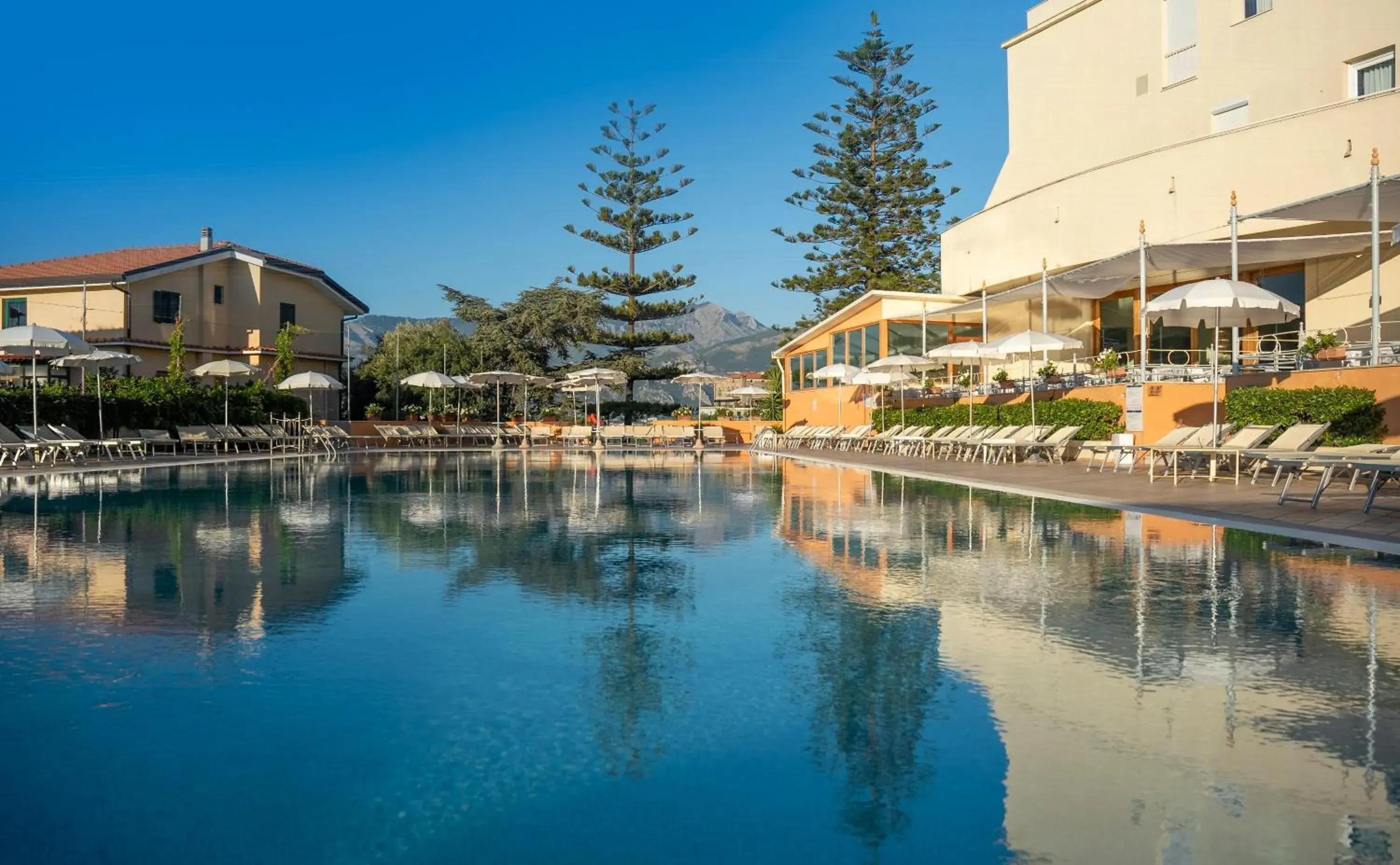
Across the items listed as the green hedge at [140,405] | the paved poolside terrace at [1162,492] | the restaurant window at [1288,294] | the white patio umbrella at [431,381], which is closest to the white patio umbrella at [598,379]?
the white patio umbrella at [431,381]

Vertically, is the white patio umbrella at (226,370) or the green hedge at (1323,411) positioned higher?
the white patio umbrella at (226,370)

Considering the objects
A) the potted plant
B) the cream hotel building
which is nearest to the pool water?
the potted plant

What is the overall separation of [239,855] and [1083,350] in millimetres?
24876

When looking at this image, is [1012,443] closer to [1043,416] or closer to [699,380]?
[1043,416]

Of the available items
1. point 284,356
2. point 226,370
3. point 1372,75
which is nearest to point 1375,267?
point 1372,75

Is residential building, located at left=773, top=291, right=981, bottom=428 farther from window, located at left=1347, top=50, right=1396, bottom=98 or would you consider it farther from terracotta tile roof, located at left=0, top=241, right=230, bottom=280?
terracotta tile roof, located at left=0, top=241, right=230, bottom=280

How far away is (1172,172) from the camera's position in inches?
818

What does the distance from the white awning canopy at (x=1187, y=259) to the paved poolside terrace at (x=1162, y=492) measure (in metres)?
4.81

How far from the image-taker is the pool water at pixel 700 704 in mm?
2312

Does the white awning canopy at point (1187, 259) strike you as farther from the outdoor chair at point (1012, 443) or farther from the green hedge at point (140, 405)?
the green hedge at point (140, 405)

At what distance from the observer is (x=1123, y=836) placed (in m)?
2.26

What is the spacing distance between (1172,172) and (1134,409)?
789 cm

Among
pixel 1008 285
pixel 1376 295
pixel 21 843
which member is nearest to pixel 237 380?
pixel 1008 285

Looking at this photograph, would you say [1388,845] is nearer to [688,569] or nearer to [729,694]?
[729,694]
